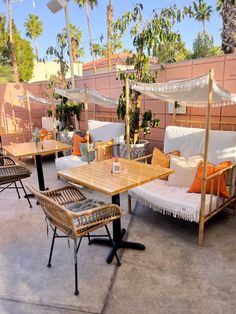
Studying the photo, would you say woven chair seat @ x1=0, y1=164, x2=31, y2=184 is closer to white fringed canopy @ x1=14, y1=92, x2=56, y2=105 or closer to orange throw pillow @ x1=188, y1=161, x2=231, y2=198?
orange throw pillow @ x1=188, y1=161, x2=231, y2=198

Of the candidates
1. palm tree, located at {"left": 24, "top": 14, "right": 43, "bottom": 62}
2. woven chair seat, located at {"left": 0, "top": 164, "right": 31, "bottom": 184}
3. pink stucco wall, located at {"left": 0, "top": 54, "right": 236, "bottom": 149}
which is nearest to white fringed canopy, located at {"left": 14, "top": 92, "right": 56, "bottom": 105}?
pink stucco wall, located at {"left": 0, "top": 54, "right": 236, "bottom": 149}

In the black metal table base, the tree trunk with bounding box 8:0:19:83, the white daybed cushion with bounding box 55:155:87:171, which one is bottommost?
the black metal table base

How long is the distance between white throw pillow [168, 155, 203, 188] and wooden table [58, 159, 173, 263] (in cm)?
52

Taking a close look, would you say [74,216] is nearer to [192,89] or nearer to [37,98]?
[192,89]

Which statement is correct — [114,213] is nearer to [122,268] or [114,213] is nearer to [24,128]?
[122,268]

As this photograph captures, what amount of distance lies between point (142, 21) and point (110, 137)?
2053 millimetres

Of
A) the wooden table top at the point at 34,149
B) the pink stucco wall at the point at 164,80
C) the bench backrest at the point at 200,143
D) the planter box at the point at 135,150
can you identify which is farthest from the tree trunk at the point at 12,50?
the bench backrest at the point at 200,143

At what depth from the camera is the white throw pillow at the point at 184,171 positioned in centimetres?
297

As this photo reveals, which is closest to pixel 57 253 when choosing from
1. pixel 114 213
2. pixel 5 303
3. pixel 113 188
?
pixel 5 303

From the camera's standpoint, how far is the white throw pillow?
9.75ft

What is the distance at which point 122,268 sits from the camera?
2188mm

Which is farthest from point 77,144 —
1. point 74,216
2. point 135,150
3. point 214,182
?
point 74,216

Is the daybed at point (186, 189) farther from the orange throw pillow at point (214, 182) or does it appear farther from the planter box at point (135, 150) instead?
the planter box at point (135, 150)

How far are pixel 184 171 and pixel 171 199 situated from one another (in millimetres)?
500
